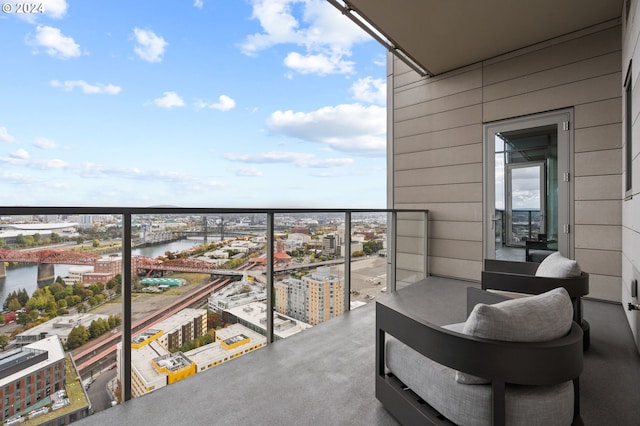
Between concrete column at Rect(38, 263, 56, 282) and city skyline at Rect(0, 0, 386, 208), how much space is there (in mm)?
6624

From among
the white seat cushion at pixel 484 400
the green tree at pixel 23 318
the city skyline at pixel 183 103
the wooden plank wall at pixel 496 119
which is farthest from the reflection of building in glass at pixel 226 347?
the city skyline at pixel 183 103

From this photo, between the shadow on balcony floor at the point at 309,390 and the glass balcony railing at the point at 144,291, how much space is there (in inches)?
5.6

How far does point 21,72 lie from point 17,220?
11.6m

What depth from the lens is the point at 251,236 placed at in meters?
2.51

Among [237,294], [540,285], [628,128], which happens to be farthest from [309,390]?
[628,128]

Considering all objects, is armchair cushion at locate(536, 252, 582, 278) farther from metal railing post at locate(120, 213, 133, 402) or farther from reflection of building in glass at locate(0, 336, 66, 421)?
reflection of building in glass at locate(0, 336, 66, 421)

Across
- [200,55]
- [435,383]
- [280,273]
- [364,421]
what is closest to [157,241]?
[280,273]

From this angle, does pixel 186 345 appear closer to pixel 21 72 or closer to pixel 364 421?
pixel 364 421

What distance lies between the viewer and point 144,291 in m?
1.88

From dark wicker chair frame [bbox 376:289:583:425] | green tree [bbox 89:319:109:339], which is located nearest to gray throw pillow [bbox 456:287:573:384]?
dark wicker chair frame [bbox 376:289:583:425]

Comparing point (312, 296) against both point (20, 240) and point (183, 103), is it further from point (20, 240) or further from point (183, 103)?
point (183, 103)

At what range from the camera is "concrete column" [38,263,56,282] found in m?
1.46

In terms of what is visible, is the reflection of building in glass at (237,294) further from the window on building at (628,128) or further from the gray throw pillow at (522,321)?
the window on building at (628,128)

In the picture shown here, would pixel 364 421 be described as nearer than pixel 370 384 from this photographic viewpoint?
Yes
